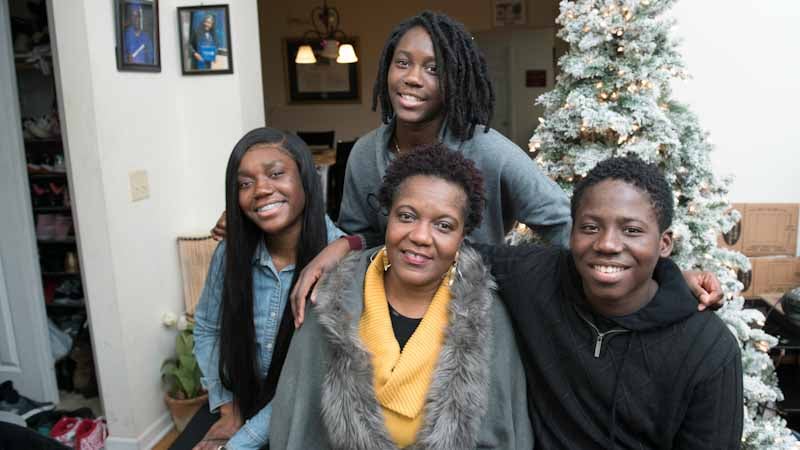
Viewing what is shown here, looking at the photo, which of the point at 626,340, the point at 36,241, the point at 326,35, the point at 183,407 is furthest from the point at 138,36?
the point at 326,35

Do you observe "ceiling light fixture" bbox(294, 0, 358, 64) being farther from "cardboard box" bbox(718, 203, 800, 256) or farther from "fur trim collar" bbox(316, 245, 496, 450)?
"fur trim collar" bbox(316, 245, 496, 450)

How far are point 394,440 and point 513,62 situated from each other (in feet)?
18.4

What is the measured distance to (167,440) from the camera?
2867 millimetres

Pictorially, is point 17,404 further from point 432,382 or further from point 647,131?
point 647,131

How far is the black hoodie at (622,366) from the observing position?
111 cm

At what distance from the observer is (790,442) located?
2104 mm

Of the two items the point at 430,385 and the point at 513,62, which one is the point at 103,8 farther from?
the point at 513,62

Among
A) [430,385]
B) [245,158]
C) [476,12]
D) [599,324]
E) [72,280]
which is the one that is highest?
[476,12]

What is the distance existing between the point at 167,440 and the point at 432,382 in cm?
215

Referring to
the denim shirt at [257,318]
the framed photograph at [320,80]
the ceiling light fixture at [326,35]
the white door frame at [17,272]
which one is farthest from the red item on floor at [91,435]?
the framed photograph at [320,80]

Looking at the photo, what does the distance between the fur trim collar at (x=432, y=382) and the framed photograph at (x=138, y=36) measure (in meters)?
1.80

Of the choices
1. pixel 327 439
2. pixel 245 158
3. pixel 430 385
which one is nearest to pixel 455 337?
pixel 430 385

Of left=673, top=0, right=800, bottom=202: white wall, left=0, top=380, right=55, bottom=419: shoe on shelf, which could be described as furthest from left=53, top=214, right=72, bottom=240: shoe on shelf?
left=673, top=0, right=800, bottom=202: white wall

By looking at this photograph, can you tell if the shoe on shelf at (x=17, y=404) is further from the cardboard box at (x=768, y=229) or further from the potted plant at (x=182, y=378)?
the cardboard box at (x=768, y=229)
